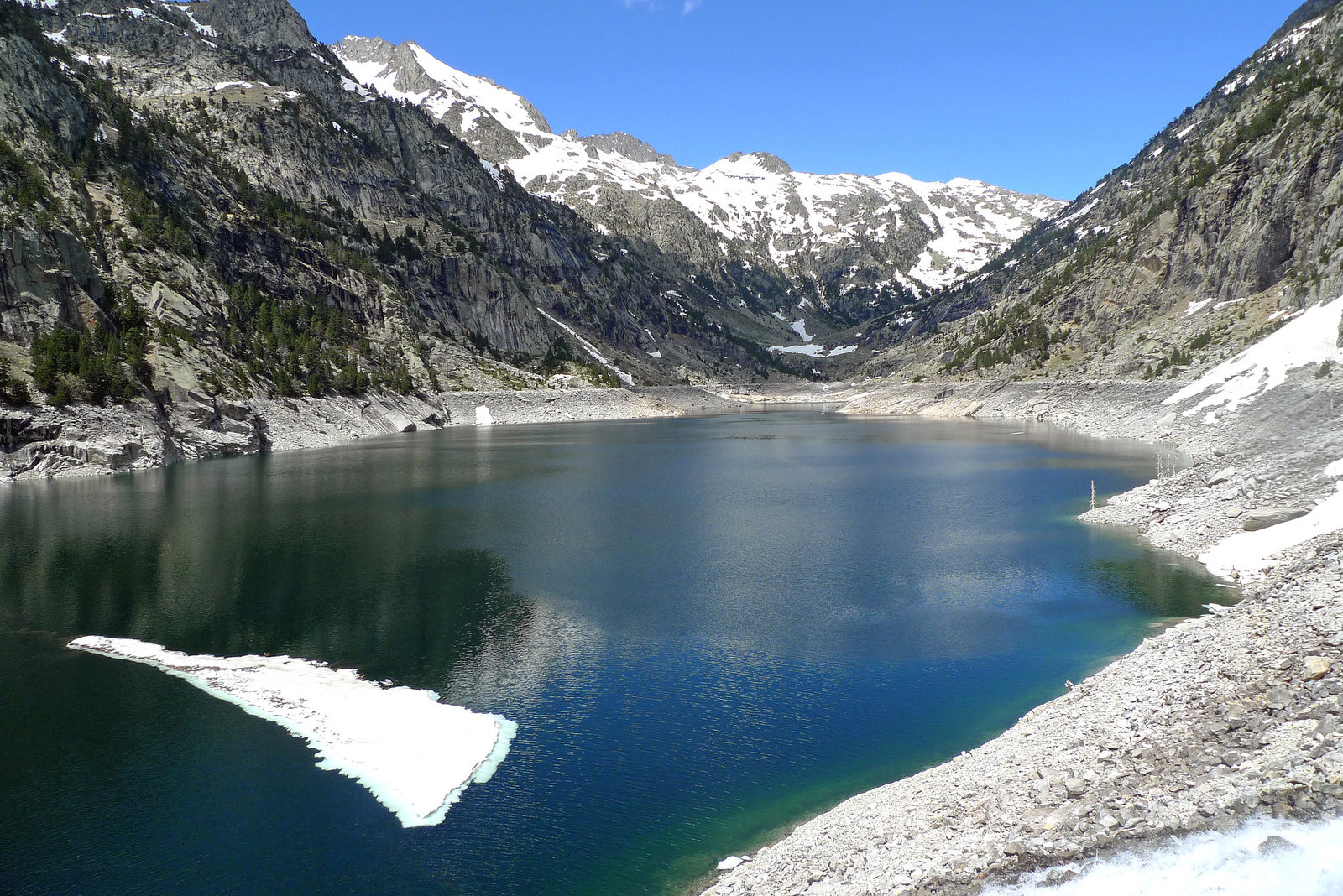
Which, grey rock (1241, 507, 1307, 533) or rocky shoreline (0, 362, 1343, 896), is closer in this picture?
rocky shoreline (0, 362, 1343, 896)

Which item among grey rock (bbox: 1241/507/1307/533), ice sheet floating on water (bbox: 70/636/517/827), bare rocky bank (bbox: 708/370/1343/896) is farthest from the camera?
grey rock (bbox: 1241/507/1307/533)

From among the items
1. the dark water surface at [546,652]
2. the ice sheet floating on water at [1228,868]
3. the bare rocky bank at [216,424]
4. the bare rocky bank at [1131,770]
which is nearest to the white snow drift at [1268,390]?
the dark water surface at [546,652]

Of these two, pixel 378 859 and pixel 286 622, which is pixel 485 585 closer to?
pixel 286 622

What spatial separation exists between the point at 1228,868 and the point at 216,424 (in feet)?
257

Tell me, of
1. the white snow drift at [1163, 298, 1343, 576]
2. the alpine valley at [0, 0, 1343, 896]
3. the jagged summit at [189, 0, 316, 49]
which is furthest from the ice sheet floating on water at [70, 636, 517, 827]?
the jagged summit at [189, 0, 316, 49]

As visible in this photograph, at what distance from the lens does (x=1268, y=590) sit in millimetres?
17234

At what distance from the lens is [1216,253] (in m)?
93.1

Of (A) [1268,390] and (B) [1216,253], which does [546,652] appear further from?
(B) [1216,253]

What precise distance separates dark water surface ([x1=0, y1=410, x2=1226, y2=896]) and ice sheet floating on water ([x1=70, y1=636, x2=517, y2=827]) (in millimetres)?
449

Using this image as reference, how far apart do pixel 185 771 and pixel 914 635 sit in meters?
16.9

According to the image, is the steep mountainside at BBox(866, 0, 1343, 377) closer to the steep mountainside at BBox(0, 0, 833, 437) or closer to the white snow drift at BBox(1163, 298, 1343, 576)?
the white snow drift at BBox(1163, 298, 1343, 576)

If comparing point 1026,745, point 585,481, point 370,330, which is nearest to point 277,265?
point 370,330

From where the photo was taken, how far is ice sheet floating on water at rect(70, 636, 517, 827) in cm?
1402

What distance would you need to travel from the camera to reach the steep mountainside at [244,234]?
67000 millimetres
